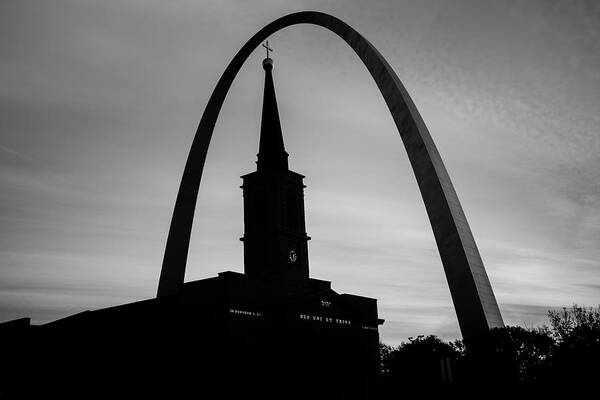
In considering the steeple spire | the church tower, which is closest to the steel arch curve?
the steeple spire

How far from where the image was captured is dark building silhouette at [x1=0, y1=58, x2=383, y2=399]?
44344mm

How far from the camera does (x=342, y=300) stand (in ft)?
191

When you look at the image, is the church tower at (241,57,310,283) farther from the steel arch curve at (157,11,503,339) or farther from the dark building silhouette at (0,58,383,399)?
the steel arch curve at (157,11,503,339)

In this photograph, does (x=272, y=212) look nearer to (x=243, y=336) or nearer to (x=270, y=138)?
(x=270, y=138)

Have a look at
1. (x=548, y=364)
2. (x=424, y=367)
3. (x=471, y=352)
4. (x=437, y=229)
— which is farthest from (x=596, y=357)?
(x=424, y=367)

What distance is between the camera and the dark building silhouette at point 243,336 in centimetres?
4434

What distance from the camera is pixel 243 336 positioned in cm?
4866

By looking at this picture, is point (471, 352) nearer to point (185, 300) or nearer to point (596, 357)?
point (596, 357)

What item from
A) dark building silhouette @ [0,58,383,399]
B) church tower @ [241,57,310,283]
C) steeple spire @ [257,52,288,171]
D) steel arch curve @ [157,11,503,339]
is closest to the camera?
steel arch curve @ [157,11,503,339]

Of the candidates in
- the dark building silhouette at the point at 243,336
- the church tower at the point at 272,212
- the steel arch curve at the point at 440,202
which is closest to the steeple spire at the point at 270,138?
the church tower at the point at 272,212

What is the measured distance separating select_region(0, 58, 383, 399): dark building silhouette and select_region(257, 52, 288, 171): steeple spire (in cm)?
12

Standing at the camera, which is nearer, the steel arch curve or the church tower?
the steel arch curve

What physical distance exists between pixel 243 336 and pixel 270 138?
22444 millimetres

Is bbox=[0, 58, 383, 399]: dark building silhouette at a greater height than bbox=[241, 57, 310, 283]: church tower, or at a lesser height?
lesser
